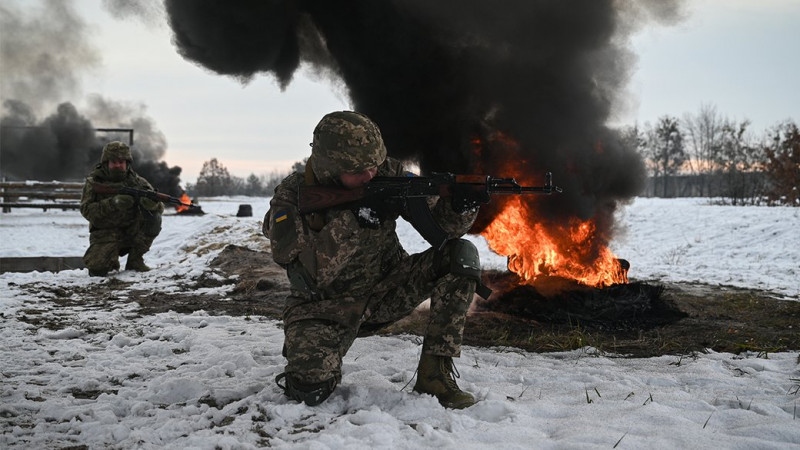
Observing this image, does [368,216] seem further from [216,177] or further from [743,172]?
[216,177]

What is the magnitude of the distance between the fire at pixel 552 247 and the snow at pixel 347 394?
205cm

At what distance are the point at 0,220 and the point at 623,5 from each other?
18637 mm

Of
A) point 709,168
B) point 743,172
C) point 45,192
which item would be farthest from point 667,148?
point 45,192

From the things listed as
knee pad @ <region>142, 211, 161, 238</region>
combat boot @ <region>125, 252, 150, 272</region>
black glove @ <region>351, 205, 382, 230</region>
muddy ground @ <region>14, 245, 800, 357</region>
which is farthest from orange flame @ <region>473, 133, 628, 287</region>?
combat boot @ <region>125, 252, 150, 272</region>

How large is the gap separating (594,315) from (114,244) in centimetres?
705

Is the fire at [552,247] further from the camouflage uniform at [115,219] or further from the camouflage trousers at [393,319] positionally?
the camouflage uniform at [115,219]

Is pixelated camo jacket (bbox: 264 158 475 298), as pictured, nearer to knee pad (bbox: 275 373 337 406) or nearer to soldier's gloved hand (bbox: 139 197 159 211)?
knee pad (bbox: 275 373 337 406)

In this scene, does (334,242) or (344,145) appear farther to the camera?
(334,242)

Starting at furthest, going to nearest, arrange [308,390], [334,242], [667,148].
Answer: [667,148] → [334,242] → [308,390]

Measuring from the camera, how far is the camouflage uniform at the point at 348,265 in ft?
11.2

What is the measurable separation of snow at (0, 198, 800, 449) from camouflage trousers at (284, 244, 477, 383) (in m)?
0.23

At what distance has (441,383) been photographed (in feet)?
10.5

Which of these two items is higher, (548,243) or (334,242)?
(334,242)

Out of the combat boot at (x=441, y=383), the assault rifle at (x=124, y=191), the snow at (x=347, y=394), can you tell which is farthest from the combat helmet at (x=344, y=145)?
the assault rifle at (x=124, y=191)
